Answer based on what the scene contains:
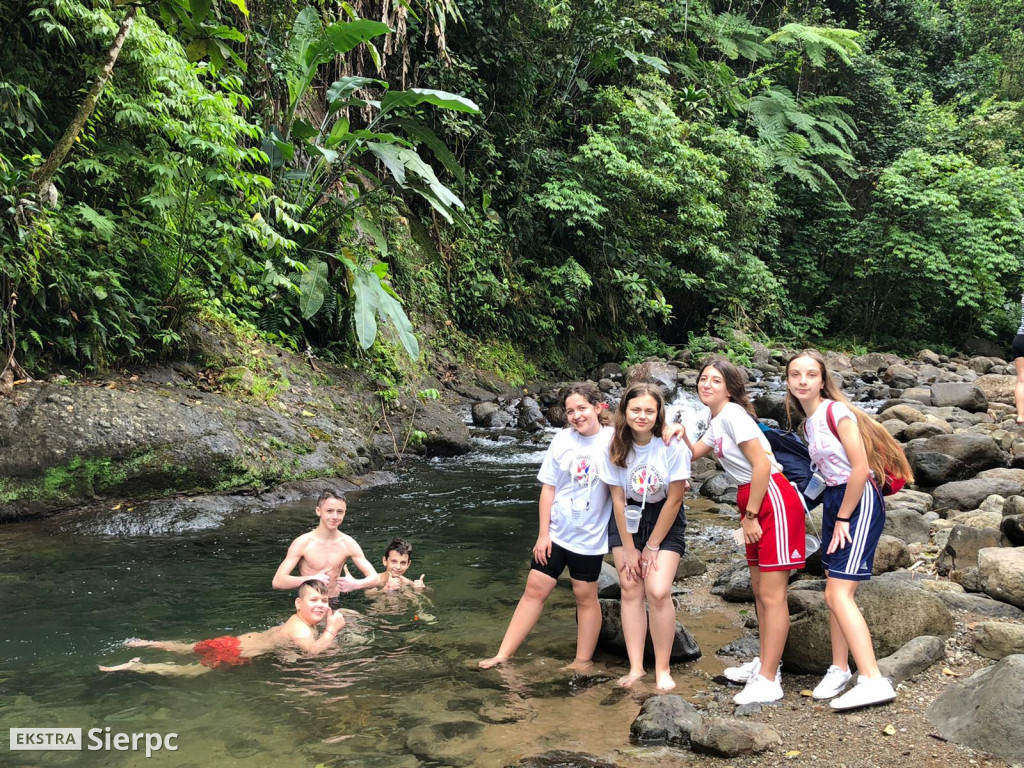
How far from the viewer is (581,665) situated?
156 inches

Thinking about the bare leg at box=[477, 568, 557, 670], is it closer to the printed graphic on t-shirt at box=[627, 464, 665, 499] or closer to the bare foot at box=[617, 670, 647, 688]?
the bare foot at box=[617, 670, 647, 688]

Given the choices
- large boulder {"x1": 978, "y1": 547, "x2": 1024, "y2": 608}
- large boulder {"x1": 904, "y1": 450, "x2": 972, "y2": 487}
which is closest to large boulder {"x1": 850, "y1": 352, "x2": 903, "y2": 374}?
large boulder {"x1": 904, "y1": 450, "x2": 972, "y2": 487}

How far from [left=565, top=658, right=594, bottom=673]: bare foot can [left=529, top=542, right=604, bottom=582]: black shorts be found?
1.59 ft

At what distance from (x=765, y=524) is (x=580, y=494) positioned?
91 centimetres

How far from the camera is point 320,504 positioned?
497 cm

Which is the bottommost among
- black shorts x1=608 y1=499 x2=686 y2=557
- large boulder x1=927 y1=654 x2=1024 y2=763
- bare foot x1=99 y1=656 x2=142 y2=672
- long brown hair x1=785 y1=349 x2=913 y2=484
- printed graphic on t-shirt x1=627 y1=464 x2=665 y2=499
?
bare foot x1=99 y1=656 x2=142 y2=672

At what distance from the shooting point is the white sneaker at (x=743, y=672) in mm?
3654

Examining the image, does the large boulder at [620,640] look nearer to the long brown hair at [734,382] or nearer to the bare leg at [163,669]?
the long brown hair at [734,382]

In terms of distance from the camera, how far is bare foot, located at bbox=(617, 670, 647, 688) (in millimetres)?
3693

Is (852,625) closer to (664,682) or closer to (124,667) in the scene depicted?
(664,682)

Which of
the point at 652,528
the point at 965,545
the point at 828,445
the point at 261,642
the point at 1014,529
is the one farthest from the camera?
the point at 965,545

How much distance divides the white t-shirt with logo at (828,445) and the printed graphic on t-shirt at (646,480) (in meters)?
0.71

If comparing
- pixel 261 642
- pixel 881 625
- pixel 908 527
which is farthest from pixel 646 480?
pixel 908 527

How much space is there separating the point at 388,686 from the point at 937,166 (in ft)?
77.2
